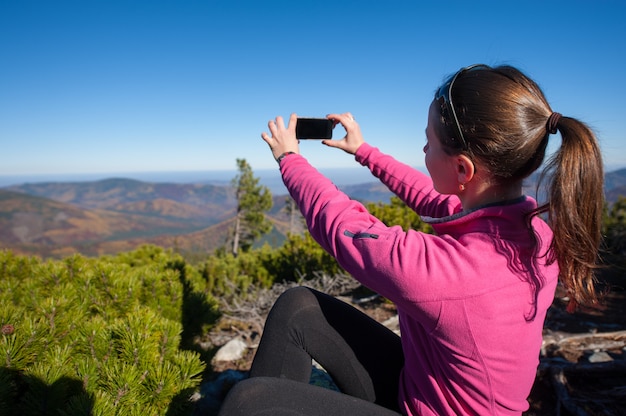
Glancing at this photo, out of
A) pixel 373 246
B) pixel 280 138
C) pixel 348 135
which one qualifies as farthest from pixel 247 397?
pixel 348 135

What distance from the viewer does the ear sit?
104cm

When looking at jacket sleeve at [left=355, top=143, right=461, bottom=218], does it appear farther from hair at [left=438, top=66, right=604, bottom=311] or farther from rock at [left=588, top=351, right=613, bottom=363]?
rock at [left=588, top=351, right=613, bottom=363]

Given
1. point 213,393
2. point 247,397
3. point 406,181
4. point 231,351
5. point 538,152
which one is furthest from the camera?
point 231,351

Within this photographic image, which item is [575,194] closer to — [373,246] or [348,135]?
[373,246]

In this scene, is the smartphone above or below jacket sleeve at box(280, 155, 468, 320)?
above

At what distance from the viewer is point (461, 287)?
35.2 inches

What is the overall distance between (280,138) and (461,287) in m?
0.84

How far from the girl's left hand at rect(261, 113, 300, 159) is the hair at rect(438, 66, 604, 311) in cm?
56

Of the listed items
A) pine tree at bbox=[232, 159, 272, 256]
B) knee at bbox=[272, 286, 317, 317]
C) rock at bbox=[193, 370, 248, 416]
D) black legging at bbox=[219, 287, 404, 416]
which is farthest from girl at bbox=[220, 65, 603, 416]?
pine tree at bbox=[232, 159, 272, 256]

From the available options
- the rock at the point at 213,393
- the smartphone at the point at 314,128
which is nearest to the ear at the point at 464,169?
the smartphone at the point at 314,128

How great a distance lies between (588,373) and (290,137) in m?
2.55

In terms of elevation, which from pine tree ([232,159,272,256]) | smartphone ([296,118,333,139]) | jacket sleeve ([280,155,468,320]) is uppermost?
smartphone ([296,118,333,139])

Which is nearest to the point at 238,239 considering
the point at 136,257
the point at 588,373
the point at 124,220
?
the point at 136,257

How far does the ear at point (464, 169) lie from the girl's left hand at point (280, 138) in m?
0.59
